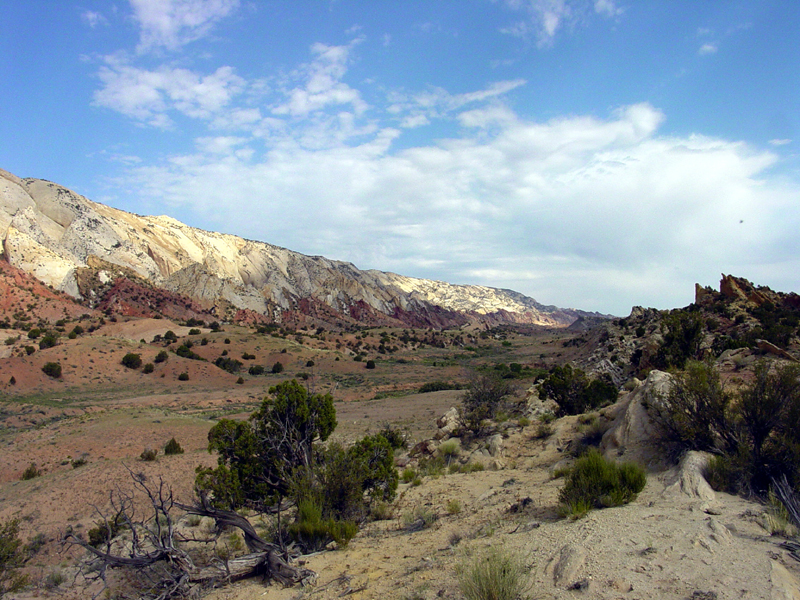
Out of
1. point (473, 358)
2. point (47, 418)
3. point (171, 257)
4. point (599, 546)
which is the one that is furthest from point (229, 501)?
point (171, 257)

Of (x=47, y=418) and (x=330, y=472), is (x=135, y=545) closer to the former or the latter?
(x=330, y=472)

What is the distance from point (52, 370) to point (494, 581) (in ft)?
123

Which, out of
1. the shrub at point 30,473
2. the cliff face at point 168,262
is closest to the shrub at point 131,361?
the shrub at point 30,473

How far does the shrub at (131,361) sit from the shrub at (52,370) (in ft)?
15.3

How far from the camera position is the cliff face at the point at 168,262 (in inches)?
2334

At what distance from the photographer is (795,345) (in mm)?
15867

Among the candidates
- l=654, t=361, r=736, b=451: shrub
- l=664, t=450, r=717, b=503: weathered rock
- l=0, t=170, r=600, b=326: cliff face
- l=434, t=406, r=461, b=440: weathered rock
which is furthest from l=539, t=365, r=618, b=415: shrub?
l=0, t=170, r=600, b=326: cliff face

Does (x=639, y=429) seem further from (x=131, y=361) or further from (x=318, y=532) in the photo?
(x=131, y=361)

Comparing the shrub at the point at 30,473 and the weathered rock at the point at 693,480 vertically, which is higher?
the weathered rock at the point at 693,480

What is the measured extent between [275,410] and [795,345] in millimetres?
18915

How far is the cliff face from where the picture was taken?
59.3 metres

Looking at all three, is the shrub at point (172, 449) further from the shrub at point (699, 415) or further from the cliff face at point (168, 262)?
the cliff face at point (168, 262)

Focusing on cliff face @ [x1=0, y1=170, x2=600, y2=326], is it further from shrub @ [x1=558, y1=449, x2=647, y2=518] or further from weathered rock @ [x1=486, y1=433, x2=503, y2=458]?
shrub @ [x1=558, y1=449, x2=647, y2=518]

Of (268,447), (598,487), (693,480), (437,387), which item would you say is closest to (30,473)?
(268,447)
